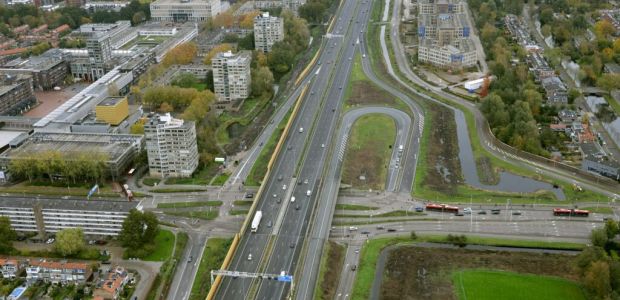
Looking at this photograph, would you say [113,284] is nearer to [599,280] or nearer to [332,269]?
[332,269]

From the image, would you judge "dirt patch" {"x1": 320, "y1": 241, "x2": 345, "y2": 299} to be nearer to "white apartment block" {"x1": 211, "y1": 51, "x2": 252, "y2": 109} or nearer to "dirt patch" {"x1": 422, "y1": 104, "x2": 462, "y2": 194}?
"dirt patch" {"x1": 422, "y1": 104, "x2": 462, "y2": 194}

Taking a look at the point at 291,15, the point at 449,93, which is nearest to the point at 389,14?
the point at 291,15

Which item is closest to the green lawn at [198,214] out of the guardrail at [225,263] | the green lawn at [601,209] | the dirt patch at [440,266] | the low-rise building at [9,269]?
the guardrail at [225,263]

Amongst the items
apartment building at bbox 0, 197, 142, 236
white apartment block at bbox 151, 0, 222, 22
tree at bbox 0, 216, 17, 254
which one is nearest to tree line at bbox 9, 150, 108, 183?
apartment building at bbox 0, 197, 142, 236

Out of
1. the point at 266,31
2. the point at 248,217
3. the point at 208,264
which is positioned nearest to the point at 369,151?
the point at 248,217

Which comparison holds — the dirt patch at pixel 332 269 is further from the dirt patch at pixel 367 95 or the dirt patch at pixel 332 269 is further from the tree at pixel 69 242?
the dirt patch at pixel 367 95

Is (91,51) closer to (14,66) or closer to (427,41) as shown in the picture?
(14,66)
